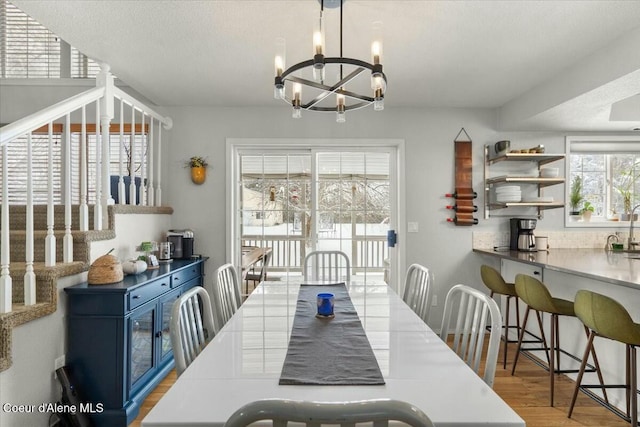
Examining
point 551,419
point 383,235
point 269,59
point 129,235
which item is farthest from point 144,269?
point 551,419

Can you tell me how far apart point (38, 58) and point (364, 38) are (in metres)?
3.93

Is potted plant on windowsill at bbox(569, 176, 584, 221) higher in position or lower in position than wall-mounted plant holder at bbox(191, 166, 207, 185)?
lower

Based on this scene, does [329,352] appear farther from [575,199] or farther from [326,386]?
[575,199]

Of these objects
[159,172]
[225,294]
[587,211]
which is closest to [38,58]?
[159,172]

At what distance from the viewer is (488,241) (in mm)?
3939

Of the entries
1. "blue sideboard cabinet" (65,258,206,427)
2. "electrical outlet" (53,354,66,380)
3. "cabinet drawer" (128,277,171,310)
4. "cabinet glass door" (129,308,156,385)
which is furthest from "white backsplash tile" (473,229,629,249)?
"electrical outlet" (53,354,66,380)

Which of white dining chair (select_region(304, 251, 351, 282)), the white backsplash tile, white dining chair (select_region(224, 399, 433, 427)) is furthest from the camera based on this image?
the white backsplash tile

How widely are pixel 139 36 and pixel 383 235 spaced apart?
9.48 ft

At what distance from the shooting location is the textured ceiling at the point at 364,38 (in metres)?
2.05

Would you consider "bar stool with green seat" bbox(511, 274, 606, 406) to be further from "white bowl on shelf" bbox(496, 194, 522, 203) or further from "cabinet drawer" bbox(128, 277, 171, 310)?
"cabinet drawer" bbox(128, 277, 171, 310)

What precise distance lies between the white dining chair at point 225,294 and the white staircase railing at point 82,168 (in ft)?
3.28

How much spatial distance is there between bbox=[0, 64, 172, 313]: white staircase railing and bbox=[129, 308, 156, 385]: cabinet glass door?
0.59 m

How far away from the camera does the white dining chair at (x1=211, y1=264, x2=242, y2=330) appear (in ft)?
6.84

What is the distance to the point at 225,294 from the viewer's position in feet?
7.32
